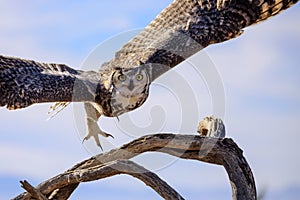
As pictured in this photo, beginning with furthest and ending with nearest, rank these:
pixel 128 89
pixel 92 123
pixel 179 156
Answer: pixel 92 123 < pixel 128 89 < pixel 179 156

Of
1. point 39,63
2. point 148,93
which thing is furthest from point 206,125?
point 39,63

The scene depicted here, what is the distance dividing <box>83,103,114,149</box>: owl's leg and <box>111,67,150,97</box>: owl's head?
0.53 metres

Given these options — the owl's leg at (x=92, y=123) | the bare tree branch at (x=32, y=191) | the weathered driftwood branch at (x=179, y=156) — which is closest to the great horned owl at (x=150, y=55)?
the owl's leg at (x=92, y=123)

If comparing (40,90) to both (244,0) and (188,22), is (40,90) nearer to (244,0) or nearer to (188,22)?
(188,22)

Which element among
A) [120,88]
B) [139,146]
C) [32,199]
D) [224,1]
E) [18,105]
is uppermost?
[224,1]

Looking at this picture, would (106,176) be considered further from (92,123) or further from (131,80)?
(92,123)

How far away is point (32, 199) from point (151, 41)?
10.1 ft

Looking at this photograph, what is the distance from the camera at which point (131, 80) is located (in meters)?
8.73

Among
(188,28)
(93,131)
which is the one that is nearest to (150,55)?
(188,28)

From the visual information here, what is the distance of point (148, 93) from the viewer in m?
8.93

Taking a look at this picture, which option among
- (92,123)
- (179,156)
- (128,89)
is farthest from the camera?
(92,123)

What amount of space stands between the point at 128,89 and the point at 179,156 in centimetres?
224

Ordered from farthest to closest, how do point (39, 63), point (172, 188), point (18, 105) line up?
point (39, 63) < point (18, 105) < point (172, 188)

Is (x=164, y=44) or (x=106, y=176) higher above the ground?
(x=164, y=44)
